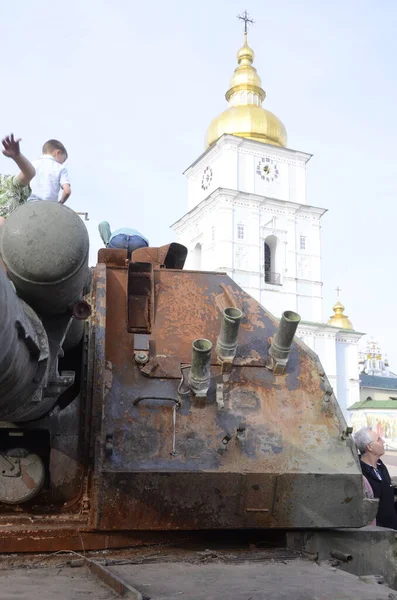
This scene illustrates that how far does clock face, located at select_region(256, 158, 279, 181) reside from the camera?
54.3 metres

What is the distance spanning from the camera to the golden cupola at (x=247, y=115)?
2196 inches

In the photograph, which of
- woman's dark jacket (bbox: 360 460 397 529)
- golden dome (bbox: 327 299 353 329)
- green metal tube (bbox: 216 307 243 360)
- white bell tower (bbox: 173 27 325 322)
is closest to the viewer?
green metal tube (bbox: 216 307 243 360)

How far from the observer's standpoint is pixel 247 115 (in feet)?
183

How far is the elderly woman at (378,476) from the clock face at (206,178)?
162 ft

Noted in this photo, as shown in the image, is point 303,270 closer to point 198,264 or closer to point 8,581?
point 198,264

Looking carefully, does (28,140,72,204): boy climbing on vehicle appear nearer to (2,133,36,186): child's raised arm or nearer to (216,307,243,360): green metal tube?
(2,133,36,186): child's raised arm

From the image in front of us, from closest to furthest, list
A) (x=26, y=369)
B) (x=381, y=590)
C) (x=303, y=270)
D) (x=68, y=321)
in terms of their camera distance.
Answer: (x=26, y=369), (x=68, y=321), (x=381, y=590), (x=303, y=270)

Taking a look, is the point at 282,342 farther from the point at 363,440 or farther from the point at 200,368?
the point at 363,440

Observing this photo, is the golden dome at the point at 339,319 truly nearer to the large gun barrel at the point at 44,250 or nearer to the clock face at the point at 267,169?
the clock face at the point at 267,169

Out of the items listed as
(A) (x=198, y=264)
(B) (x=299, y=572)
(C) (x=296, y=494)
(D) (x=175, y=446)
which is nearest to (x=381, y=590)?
(B) (x=299, y=572)

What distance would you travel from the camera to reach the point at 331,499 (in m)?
4.02

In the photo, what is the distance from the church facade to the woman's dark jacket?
144 ft

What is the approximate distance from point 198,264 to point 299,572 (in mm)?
51303

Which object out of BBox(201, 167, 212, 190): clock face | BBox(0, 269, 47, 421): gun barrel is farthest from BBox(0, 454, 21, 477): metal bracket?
BBox(201, 167, 212, 190): clock face
